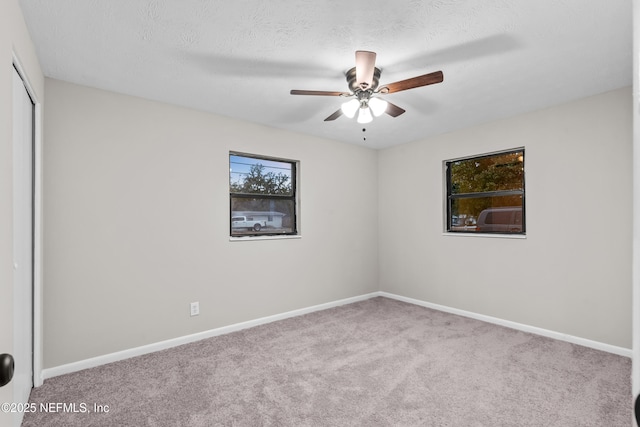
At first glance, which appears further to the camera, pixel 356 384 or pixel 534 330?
pixel 534 330

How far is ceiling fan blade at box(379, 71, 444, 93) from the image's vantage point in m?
1.96

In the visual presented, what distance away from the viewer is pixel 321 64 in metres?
2.37

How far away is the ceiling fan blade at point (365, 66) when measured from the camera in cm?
190

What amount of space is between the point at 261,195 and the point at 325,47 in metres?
2.11

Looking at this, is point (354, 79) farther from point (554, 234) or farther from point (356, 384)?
point (554, 234)

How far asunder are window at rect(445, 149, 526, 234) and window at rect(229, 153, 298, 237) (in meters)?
2.08

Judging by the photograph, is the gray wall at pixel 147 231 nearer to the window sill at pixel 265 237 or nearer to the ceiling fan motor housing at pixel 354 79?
the window sill at pixel 265 237

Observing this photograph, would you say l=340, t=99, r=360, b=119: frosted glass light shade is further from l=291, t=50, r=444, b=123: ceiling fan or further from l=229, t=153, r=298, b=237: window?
l=229, t=153, r=298, b=237: window

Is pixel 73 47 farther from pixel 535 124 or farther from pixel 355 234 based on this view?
pixel 535 124

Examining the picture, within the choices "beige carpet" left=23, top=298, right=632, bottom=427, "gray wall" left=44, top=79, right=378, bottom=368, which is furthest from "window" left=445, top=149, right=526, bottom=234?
"gray wall" left=44, top=79, right=378, bottom=368

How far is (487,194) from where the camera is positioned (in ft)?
12.8

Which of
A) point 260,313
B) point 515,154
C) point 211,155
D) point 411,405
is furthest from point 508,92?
point 260,313

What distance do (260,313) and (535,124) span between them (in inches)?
141

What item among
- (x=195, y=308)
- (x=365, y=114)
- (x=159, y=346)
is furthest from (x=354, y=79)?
(x=159, y=346)
